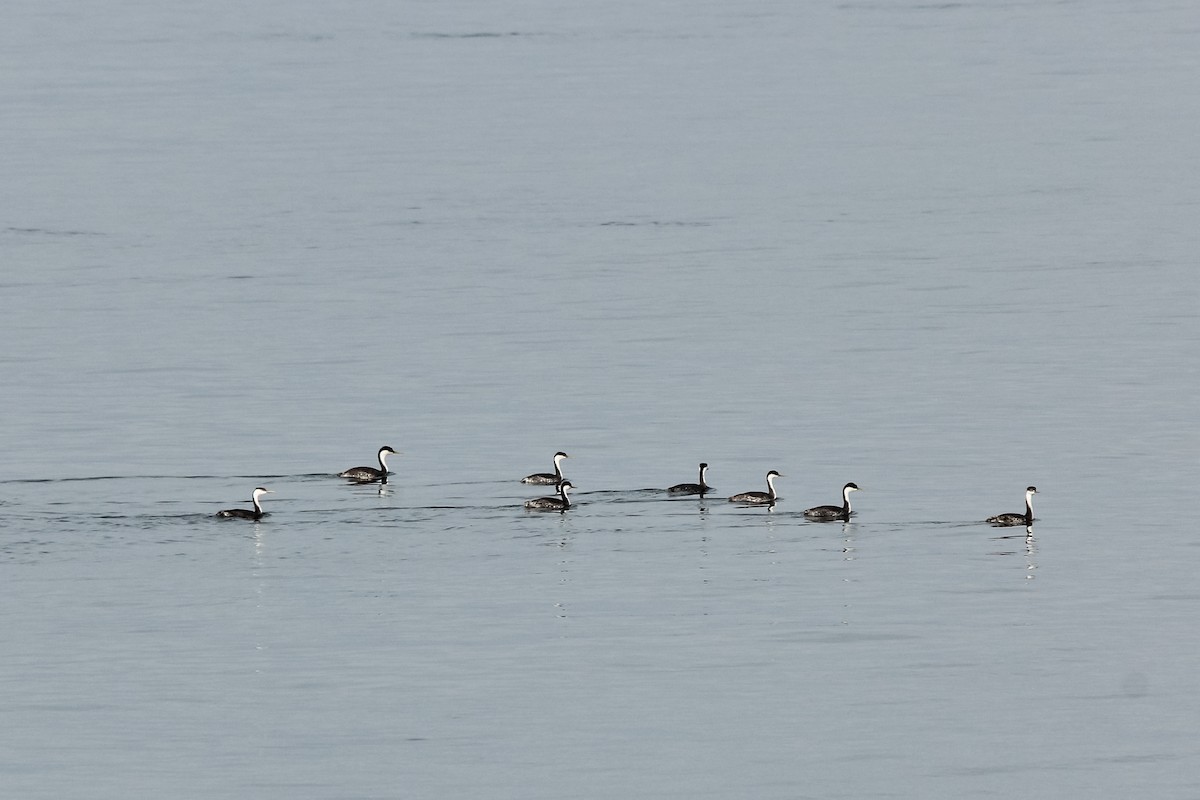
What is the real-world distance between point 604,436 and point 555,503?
6.90m

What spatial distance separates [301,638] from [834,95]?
75864mm

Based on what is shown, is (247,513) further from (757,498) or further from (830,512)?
(830,512)

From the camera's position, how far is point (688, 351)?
54.2 m

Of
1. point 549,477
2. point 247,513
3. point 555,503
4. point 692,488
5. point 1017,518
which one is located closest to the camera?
point 1017,518

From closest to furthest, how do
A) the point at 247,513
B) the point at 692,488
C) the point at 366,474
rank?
the point at 247,513 < the point at 692,488 < the point at 366,474

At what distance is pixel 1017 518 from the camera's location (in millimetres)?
37094

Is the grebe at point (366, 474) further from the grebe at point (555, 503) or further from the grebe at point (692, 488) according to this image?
the grebe at point (692, 488)

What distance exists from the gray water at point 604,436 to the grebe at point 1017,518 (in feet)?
0.98

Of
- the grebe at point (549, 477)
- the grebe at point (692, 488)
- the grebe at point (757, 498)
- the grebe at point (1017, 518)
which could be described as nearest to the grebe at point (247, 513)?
the grebe at point (549, 477)

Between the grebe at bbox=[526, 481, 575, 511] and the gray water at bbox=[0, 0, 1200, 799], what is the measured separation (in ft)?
1.47

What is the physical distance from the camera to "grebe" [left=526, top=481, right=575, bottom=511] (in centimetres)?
3812

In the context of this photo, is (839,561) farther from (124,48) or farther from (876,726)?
(124,48)

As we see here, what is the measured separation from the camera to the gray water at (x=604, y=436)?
86.1ft

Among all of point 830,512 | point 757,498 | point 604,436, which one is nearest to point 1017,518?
point 830,512
